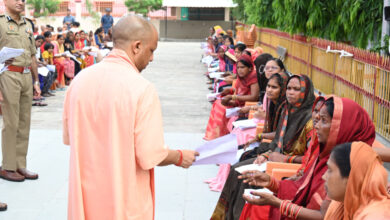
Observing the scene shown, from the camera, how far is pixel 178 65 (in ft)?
68.5

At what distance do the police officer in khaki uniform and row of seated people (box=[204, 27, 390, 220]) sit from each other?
2.22 m

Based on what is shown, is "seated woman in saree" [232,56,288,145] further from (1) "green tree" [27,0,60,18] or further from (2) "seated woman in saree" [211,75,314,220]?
(1) "green tree" [27,0,60,18]

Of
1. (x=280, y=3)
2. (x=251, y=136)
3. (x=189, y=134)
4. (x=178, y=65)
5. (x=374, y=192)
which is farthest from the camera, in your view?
(x=178, y=65)

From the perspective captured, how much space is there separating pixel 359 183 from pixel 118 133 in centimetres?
120

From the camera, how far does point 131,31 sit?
302 centimetres

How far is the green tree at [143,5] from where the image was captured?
3688 cm

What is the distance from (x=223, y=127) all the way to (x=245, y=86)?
2.04ft

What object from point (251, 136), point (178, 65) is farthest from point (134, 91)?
point (178, 65)

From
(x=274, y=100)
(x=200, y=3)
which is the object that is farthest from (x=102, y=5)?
(x=274, y=100)

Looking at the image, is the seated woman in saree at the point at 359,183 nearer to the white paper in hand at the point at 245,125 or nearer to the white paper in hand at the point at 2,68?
the white paper in hand at the point at 245,125

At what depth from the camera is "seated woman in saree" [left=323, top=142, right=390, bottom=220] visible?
2484 millimetres

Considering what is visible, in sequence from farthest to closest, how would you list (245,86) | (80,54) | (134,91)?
(80,54)
(245,86)
(134,91)

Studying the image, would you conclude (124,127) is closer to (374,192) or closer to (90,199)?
(90,199)

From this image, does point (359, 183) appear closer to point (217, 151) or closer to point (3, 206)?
point (217, 151)
